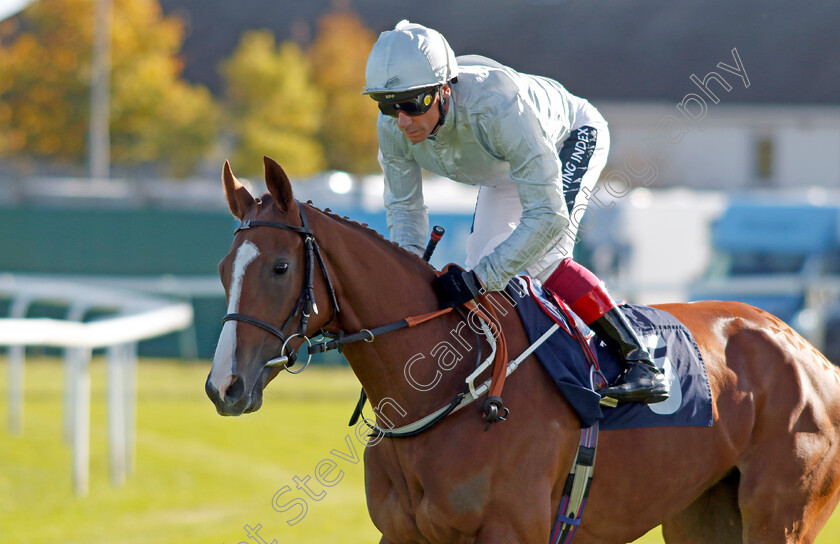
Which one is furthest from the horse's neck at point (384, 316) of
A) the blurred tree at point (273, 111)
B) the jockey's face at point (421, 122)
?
the blurred tree at point (273, 111)

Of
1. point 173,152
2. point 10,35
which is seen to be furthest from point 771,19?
point 10,35

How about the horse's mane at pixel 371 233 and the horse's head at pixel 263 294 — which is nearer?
the horse's head at pixel 263 294

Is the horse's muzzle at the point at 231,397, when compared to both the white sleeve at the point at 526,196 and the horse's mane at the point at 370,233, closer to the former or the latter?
the horse's mane at the point at 370,233

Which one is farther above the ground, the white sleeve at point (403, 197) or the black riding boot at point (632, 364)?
the white sleeve at point (403, 197)

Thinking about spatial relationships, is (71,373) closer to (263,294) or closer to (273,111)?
(263,294)

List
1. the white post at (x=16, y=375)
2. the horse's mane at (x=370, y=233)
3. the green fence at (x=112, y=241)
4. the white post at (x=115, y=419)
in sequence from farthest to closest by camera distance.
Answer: the green fence at (x=112, y=241) < the white post at (x=16, y=375) < the white post at (x=115, y=419) < the horse's mane at (x=370, y=233)

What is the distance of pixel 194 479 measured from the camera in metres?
7.67

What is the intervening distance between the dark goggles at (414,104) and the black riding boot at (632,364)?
921 millimetres

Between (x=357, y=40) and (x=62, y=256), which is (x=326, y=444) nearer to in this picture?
(x=62, y=256)

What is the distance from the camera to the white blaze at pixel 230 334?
2729mm

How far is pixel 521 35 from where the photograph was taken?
1328 inches

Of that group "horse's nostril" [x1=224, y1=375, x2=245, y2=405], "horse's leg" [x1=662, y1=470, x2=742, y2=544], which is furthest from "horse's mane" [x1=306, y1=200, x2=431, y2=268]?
"horse's leg" [x1=662, y1=470, x2=742, y2=544]

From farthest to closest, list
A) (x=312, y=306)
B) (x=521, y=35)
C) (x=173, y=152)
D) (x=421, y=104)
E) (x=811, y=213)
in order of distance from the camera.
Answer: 1. (x=521, y=35)
2. (x=173, y=152)
3. (x=811, y=213)
4. (x=421, y=104)
5. (x=312, y=306)

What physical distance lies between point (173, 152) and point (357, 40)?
5.69 metres
